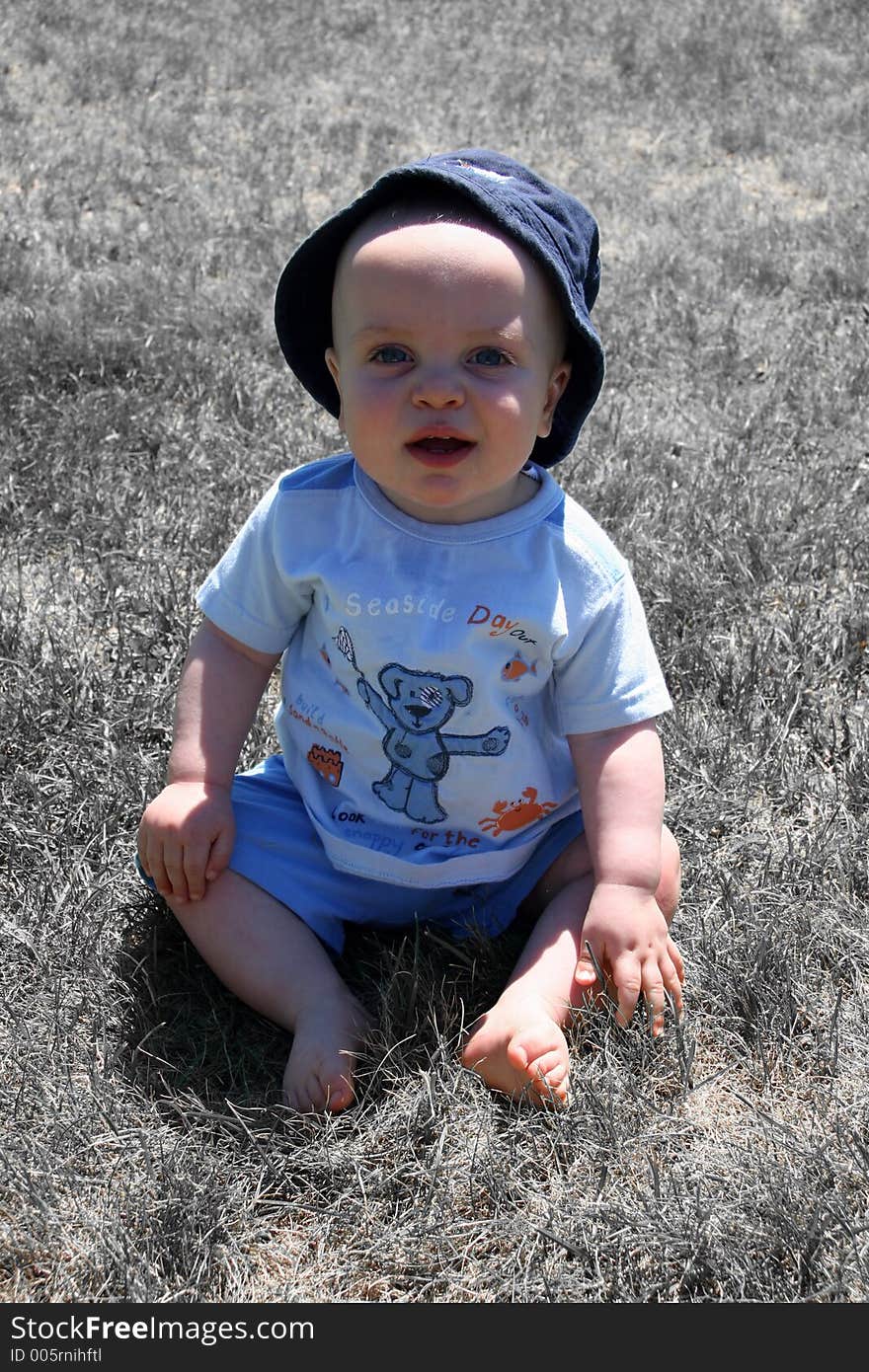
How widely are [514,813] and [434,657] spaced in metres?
0.32

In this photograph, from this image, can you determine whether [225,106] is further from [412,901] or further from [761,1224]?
[761,1224]

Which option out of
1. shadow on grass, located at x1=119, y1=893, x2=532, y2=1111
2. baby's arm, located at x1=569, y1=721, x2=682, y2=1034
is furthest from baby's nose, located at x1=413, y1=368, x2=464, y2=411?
shadow on grass, located at x1=119, y1=893, x2=532, y2=1111

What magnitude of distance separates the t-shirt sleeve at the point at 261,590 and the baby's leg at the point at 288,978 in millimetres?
418

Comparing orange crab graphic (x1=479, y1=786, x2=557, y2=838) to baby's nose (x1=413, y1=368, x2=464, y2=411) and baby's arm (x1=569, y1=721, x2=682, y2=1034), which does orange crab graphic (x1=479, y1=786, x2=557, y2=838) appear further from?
baby's nose (x1=413, y1=368, x2=464, y2=411)

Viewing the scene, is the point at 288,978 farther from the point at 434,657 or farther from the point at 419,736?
the point at 434,657

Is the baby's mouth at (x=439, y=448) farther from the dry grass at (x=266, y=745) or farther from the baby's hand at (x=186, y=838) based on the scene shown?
the dry grass at (x=266, y=745)

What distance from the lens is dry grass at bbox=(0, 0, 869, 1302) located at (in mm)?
1786

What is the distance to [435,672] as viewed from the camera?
206 cm

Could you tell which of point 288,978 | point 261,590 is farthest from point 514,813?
point 261,590

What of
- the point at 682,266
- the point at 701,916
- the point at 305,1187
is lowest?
the point at 305,1187

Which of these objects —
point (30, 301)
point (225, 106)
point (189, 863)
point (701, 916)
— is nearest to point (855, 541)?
point (701, 916)

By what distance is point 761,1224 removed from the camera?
5.76 ft

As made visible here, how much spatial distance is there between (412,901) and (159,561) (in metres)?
1.36

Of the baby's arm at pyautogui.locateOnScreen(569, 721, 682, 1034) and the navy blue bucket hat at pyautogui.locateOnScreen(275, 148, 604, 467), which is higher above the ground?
the navy blue bucket hat at pyautogui.locateOnScreen(275, 148, 604, 467)
